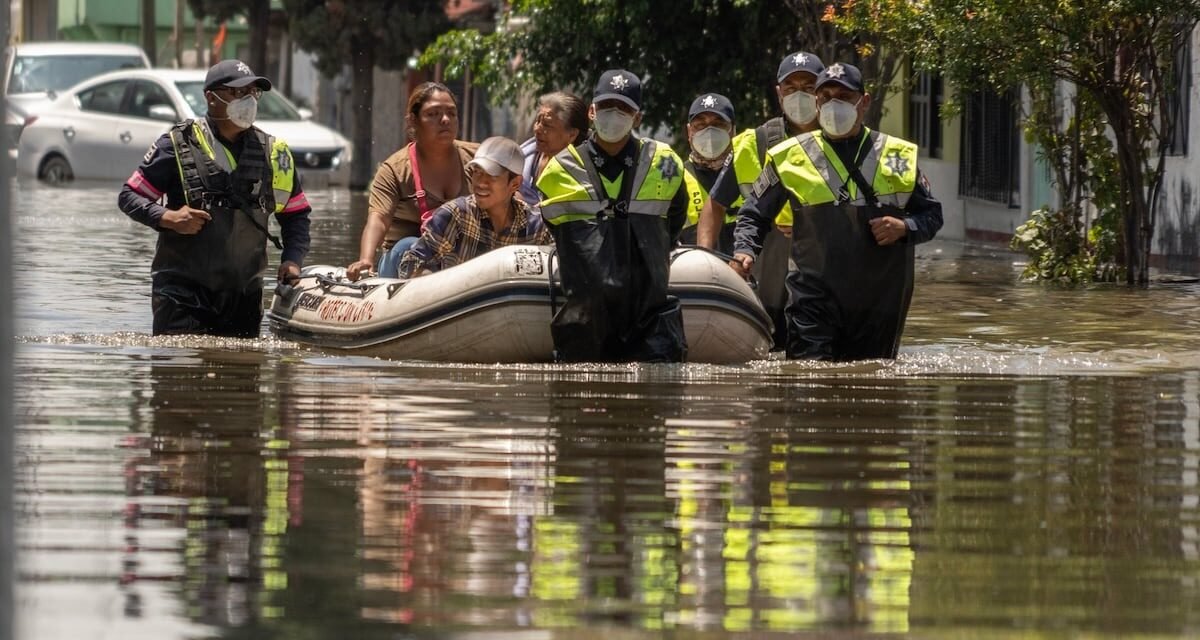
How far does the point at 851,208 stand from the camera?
10.8 metres

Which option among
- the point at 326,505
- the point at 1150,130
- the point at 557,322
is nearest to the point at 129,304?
the point at 557,322

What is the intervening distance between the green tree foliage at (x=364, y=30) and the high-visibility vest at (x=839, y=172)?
32532 millimetres

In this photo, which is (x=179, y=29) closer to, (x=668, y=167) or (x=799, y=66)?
(x=799, y=66)

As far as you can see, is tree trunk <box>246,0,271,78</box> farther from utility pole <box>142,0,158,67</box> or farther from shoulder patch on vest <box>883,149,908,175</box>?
shoulder patch on vest <box>883,149,908,175</box>

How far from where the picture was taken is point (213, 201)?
466 inches

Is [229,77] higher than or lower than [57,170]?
lower

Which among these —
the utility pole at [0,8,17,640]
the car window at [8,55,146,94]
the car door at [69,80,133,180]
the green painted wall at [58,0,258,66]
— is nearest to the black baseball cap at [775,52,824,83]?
the utility pole at [0,8,17,640]

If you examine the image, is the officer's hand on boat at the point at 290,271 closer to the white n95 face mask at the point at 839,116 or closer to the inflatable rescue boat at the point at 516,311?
the inflatable rescue boat at the point at 516,311

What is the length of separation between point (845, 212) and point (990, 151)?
14.1 m

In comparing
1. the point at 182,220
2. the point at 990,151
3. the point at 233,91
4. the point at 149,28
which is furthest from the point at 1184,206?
the point at 149,28

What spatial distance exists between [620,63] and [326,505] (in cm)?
1862

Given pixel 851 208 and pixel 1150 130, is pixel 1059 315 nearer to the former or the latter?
pixel 1150 130

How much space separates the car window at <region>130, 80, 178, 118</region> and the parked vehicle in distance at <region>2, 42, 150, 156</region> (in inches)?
100

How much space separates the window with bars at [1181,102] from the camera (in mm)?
19188
